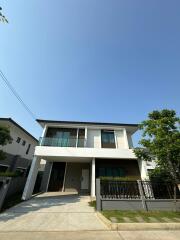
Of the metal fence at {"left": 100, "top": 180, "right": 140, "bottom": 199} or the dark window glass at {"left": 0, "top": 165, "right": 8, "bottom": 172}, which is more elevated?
the dark window glass at {"left": 0, "top": 165, "right": 8, "bottom": 172}

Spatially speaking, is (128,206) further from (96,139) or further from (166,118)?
(96,139)

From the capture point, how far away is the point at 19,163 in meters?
14.4

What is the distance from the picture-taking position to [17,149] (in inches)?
579

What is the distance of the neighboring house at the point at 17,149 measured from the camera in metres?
12.8

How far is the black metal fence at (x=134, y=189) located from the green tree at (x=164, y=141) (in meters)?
0.95

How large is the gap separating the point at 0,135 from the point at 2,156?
155 centimetres

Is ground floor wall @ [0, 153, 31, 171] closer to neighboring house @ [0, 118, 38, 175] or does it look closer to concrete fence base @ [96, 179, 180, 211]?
neighboring house @ [0, 118, 38, 175]

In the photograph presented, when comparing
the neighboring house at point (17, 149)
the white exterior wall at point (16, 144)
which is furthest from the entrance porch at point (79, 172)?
the white exterior wall at point (16, 144)

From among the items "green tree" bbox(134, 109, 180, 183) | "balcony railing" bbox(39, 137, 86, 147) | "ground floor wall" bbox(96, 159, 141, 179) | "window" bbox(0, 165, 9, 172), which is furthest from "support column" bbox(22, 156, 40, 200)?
"green tree" bbox(134, 109, 180, 183)

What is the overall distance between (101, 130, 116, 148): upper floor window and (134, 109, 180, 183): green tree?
5.13 m

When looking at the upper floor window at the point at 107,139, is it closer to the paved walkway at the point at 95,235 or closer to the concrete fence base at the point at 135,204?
the concrete fence base at the point at 135,204

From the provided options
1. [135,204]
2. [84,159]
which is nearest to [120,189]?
[135,204]

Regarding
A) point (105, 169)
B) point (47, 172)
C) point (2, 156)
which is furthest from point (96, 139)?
point (2, 156)

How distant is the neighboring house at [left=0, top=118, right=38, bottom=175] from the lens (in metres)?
12.8
